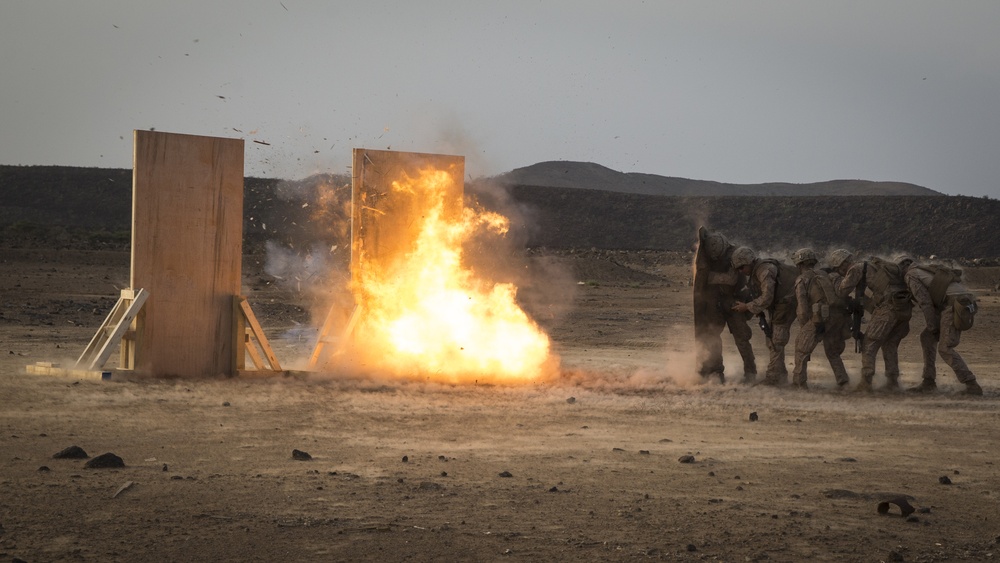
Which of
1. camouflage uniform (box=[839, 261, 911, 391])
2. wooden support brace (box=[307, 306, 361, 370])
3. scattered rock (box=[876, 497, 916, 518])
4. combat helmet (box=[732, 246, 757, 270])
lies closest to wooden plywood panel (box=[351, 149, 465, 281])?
wooden support brace (box=[307, 306, 361, 370])

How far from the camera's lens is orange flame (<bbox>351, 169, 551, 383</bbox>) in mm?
15547

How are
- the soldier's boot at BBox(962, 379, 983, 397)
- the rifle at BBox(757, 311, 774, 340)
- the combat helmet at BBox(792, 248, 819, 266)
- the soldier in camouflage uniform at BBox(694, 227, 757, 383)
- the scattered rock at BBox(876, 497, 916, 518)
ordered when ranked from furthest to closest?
the soldier in camouflage uniform at BBox(694, 227, 757, 383), the rifle at BBox(757, 311, 774, 340), the combat helmet at BBox(792, 248, 819, 266), the soldier's boot at BBox(962, 379, 983, 397), the scattered rock at BBox(876, 497, 916, 518)

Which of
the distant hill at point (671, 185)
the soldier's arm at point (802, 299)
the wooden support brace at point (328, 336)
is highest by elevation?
the distant hill at point (671, 185)

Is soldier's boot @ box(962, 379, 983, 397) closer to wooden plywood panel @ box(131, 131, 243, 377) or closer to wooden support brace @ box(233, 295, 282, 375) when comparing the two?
wooden support brace @ box(233, 295, 282, 375)

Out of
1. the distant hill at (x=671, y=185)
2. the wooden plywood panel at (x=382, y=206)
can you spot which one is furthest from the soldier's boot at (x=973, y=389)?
the distant hill at (x=671, y=185)

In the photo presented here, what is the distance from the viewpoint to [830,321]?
15266mm

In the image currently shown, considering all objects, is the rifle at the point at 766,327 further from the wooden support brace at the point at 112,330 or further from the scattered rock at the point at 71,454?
the scattered rock at the point at 71,454

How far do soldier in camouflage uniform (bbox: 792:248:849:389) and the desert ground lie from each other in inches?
15.6

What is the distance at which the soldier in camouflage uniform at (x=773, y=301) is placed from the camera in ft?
50.4

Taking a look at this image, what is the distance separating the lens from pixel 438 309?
51.6ft

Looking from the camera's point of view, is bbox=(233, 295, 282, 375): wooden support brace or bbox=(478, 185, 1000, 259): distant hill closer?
bbox=(233, 295, 282, 375): wooden support brace

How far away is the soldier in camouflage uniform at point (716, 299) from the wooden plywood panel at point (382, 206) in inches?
164

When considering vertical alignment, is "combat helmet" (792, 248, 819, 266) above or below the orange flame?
above

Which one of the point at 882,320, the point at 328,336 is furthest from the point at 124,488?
the point at 882,320
